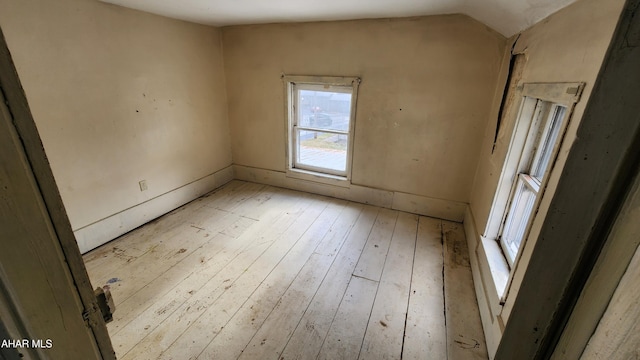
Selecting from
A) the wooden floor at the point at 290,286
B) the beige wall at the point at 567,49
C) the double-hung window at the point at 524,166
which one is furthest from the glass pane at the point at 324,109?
the double-hung window at the point at 524,166

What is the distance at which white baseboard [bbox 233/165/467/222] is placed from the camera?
3035 mm

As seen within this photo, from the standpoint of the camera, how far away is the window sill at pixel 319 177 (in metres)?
3.44

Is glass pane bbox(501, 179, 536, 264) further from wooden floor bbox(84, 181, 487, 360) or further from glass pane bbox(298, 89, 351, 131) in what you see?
glass pane bbox(298, 89, 351, 131)

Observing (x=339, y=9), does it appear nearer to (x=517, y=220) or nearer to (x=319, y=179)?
(x=319, y=179)

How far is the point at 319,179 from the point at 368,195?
0.69 metres

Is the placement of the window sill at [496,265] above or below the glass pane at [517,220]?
below

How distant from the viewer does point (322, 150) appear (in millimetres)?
3639

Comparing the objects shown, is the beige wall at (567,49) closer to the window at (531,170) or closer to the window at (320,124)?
the window at (531,170)

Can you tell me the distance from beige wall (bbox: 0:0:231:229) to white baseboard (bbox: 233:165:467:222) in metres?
0.85

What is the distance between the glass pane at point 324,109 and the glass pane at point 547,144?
6.26 feet

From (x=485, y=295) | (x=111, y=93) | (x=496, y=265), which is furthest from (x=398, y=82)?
(x=111, y=93)

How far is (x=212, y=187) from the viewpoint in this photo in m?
3.68

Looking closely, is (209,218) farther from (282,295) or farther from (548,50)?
(548,50)

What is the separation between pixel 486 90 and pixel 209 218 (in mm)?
3131
